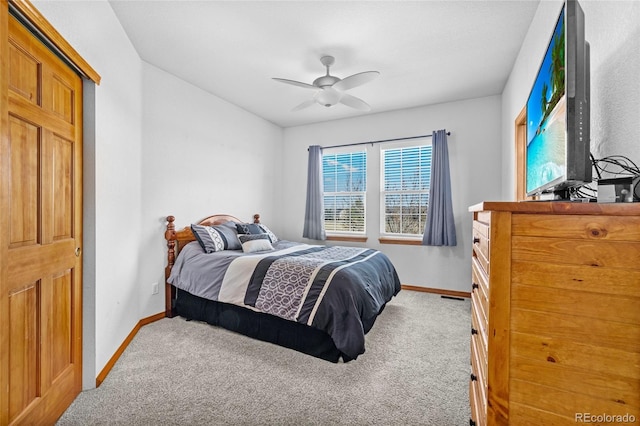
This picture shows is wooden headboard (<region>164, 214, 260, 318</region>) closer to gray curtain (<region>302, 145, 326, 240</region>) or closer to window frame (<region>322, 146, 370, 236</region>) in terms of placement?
gray curtain (<region>302, 145, 326, 240</region>)

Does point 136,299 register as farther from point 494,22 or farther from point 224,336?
point 494,22

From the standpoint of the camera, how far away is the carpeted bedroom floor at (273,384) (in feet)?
5.53

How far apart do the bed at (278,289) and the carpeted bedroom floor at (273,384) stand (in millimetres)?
154

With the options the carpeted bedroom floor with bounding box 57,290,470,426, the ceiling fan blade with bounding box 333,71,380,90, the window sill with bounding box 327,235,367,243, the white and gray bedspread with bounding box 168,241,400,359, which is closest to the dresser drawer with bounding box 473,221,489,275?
the carpeted bedroom floor with bounding box 57,290,470,426

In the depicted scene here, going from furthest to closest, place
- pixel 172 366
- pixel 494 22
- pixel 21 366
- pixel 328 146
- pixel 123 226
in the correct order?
1. pixel 328 146
2. pixel 123 226
3. pixel 494 22
4. pixel 172 366
5. pixel 21 366

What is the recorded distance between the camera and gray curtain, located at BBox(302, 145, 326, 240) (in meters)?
4.92

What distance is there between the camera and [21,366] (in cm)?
143

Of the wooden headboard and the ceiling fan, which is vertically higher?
the ceiling fan

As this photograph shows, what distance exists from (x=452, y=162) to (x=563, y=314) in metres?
3.61

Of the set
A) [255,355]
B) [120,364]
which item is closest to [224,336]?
[255,355]

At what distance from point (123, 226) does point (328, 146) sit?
331 cm

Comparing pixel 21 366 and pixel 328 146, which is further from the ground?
pixel 328 146

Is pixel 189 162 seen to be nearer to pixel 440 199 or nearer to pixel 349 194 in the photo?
pixel 349 194

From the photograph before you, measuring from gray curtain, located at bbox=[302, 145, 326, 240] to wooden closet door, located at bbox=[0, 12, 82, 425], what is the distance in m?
3.36
